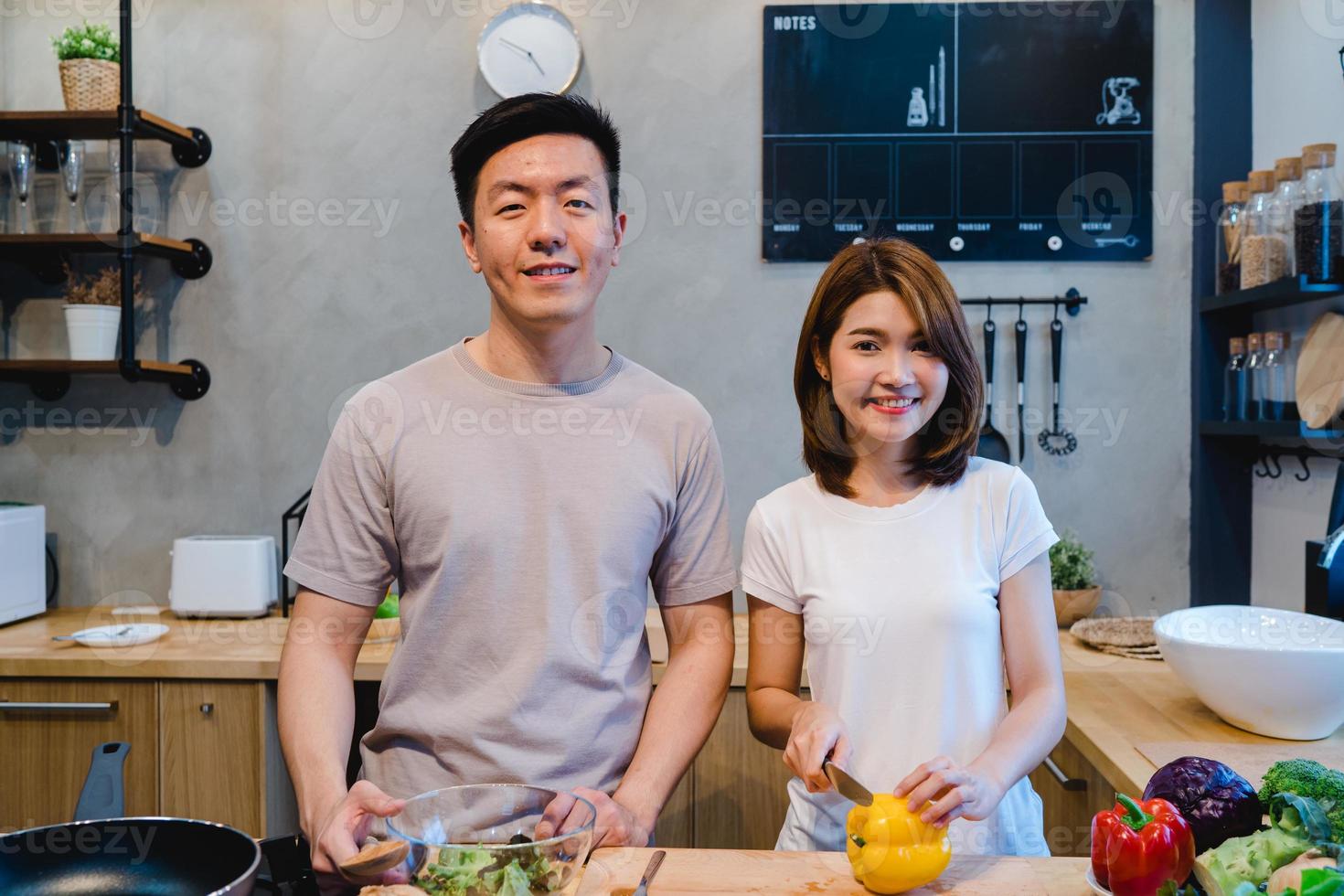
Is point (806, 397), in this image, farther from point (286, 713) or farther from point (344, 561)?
point (286, 713)

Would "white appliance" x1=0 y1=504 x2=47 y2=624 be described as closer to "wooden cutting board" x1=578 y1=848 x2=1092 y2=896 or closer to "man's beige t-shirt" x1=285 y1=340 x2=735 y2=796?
"man's beige t-shirt" x1=285 y1=340 x2=735 y2=796

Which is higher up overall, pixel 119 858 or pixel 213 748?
pixel 119 858

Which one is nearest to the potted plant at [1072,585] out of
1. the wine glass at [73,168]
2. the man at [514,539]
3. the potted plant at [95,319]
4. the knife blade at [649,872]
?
the man at [514,539]

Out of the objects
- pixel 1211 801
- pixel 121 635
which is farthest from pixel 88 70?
pixel 1211 801

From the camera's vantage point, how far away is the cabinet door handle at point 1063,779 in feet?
6.06

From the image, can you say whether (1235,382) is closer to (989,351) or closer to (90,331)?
(989,351)

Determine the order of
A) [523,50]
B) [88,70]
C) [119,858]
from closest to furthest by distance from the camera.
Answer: [119,858] < [88,70] < [523,50]

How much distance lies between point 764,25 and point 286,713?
1980 millimetres

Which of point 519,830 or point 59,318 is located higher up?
point 59,318

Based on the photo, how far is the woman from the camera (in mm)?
1315

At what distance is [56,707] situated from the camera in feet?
7.09

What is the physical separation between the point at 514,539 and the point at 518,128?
0.51m

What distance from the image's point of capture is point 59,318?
272 cm

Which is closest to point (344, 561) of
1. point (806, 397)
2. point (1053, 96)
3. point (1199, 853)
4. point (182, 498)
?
point (806, 397)
